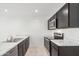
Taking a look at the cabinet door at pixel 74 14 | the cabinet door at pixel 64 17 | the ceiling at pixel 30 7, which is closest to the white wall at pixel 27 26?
the ceiling at pixel 30 7

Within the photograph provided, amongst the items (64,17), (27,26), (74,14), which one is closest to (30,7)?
(64,17)

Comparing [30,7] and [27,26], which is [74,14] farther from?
[27,26]

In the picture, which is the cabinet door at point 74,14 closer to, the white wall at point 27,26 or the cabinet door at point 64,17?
the cabinet door at point 64,17

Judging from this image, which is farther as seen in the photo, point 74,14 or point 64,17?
point 64,17

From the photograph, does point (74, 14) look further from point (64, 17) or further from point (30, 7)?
point (30, 7)

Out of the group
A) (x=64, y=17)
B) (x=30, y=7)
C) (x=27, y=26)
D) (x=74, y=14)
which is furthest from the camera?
(x=27, y=26)

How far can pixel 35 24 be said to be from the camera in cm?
747

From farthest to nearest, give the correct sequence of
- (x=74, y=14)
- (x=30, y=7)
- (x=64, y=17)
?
(x=30, y=7) → (x=64, y=17) → (x=74, y=14)

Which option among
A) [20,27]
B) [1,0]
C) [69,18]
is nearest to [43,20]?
[20,27]

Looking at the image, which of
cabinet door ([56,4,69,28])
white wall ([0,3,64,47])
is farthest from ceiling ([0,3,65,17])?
white wall ([0,3,64,47])

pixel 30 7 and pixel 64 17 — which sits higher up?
pixel 30 7

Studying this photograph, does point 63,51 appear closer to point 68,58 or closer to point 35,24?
point 68,58

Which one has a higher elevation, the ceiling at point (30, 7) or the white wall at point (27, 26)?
the ceiling at point (30, 7)

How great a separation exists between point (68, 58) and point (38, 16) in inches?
272
